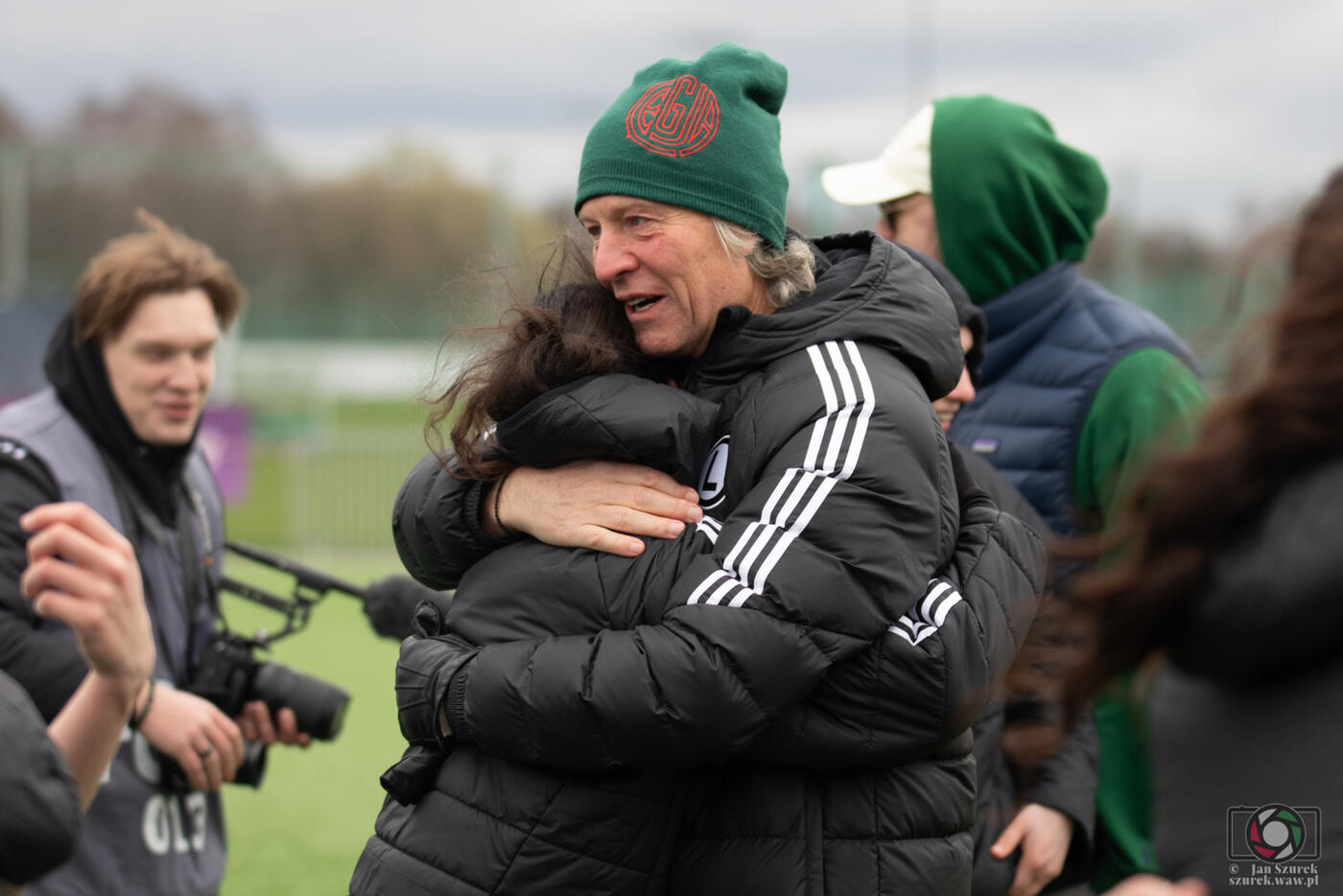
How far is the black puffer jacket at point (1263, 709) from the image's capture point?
1112mm

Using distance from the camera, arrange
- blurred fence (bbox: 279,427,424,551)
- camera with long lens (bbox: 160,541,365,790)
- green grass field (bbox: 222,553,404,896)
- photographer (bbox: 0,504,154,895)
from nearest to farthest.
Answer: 1. photographer (bbox: 0,504,154,895)
2. camera with long lens (bbox: 160,541,365,790)
3. green grass field (bbox: 222,553,404,896)
4. blurred fence (bbox: 279,427,424,551)

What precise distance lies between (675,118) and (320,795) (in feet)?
16.7

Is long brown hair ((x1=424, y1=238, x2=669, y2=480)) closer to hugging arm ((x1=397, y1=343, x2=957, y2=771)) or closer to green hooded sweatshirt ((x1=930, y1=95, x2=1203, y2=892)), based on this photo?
hugging arm ((x1=397, y1=343, x2=957, y2=771))

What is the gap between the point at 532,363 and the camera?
2.03 metres

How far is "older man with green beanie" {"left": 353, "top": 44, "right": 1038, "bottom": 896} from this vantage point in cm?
180

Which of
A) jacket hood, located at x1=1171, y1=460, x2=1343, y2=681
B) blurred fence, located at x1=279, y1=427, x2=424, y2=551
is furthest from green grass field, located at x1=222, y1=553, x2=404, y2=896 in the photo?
blurred fence, located at x1=279, y1=427, x2=424, y2=551

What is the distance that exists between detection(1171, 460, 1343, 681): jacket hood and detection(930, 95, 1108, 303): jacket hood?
80.2 inches

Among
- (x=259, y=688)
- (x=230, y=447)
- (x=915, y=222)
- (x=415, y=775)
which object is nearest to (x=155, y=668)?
(x=259, y=688)

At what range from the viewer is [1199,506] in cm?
119

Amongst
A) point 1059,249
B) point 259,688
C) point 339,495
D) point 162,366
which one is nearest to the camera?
point 1059,249

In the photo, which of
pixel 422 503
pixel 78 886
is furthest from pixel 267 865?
pixel 422 503

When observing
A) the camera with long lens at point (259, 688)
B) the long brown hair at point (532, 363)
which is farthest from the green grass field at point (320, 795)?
the long brown hair at point (532, 363)

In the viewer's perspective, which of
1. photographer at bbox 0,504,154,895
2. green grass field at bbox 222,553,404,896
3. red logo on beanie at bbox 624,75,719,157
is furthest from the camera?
green grass field at bbox 222,553,404,896

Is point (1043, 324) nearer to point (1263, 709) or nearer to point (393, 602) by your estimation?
point (393, 602)
